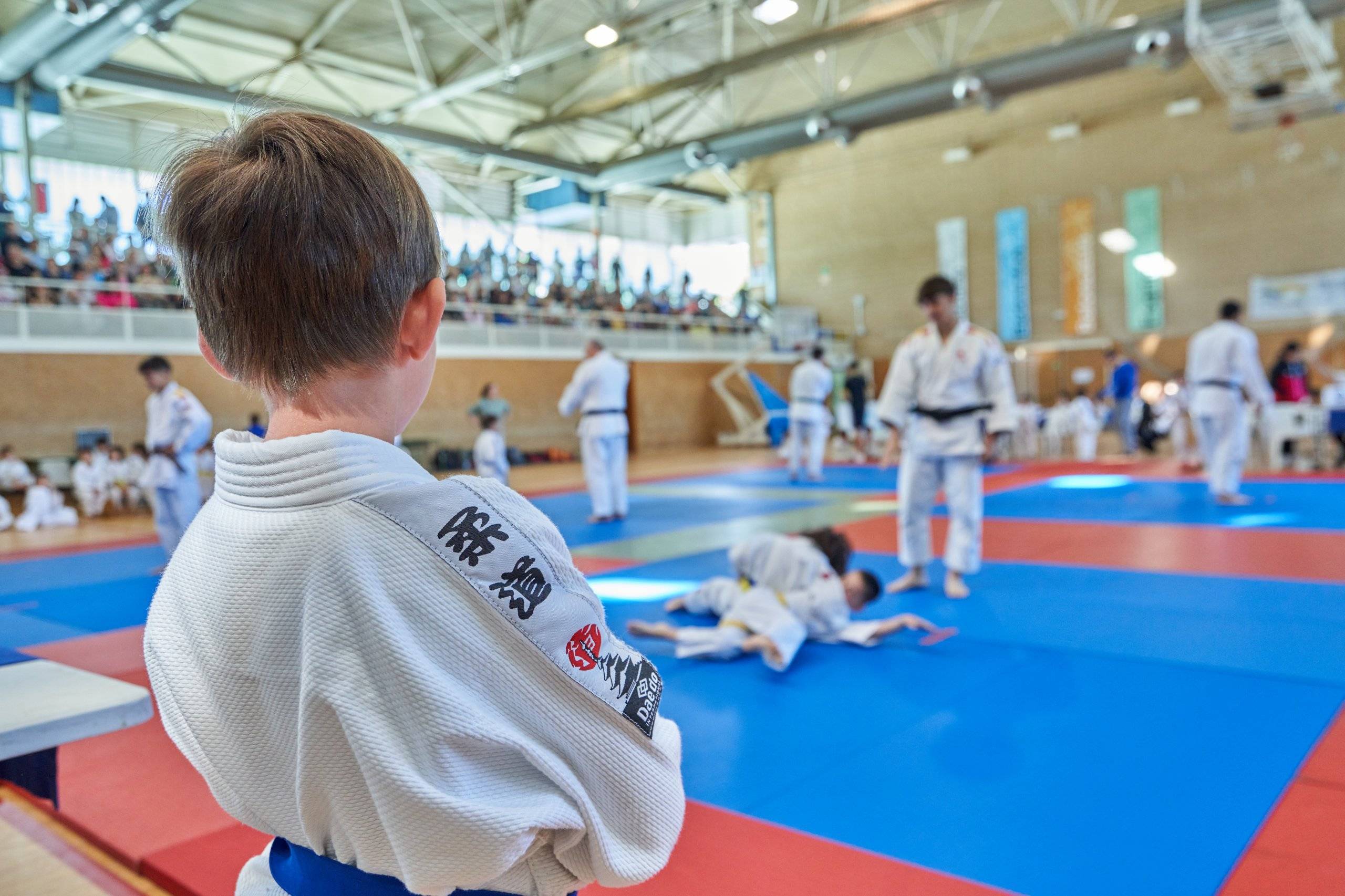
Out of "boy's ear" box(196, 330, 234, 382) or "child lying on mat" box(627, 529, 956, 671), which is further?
"child lying on mat" box(627, 529, 956, 671)

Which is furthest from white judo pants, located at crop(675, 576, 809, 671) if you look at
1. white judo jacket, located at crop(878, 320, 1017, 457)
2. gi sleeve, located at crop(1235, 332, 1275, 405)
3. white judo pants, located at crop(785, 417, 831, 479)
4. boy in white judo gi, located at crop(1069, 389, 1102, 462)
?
boy in white judo gi, located at crop(1069, 389, 1102, 462)

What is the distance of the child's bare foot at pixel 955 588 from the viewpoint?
4.88m

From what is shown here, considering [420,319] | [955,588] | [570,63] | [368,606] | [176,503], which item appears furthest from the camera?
[570,63]

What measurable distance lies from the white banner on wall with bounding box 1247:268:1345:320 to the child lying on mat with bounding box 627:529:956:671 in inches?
645

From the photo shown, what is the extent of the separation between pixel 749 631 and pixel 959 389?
6.63 ft

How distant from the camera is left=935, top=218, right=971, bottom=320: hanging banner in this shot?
68.1ft

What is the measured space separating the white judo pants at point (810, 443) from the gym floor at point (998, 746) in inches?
240

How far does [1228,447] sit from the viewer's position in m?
7.94

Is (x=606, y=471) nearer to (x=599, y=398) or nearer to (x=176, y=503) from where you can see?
(x=599, y=398)

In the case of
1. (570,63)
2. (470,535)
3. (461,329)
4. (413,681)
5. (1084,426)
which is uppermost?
(570,63)

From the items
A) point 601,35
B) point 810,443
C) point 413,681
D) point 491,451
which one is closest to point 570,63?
Result: point 601,35

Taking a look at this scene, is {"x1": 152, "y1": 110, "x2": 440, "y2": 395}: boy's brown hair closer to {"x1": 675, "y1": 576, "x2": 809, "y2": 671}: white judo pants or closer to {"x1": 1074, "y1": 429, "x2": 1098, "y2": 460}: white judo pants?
{"x1": 675, "y1": 576, "x2": 809, "y2": 671}: white judo pants

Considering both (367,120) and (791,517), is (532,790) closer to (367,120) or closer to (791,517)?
(791,517)

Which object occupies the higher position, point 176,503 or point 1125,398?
point 1125,398
